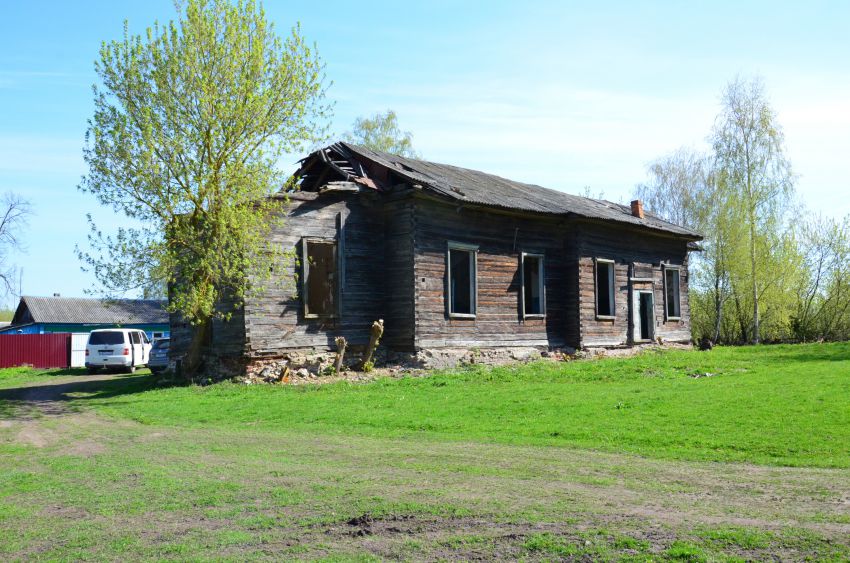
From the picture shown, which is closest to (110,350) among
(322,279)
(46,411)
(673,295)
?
(46,411)

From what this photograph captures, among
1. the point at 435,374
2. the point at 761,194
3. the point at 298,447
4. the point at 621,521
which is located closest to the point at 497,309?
the point at 435,374

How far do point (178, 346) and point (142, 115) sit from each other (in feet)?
28.1

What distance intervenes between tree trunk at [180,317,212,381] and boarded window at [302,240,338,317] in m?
3.08

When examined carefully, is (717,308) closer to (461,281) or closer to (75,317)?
(461,281)

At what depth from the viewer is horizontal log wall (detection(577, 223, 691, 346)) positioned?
2653cm

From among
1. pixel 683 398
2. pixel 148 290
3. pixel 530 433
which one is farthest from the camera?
pixel 148 290

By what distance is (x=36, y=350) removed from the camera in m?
37.1

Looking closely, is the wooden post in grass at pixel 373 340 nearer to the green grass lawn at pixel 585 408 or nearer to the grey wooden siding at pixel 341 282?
the grey wooden siding at pixel 341 282

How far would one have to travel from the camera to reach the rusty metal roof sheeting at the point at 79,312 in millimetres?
48656

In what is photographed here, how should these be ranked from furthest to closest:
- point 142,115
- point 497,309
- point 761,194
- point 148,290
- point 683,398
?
point 761,194
point 497,309
point 148,290
point 142,115
point 683,398

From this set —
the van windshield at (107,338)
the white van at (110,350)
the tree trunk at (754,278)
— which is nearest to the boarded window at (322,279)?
the white van at (110,350)

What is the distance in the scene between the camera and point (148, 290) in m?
19.9

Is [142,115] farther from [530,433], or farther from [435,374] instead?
[530,433]

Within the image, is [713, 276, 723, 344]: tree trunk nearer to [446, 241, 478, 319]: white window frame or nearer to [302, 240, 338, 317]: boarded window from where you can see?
[446, 241, 478, 319]: white window frame
